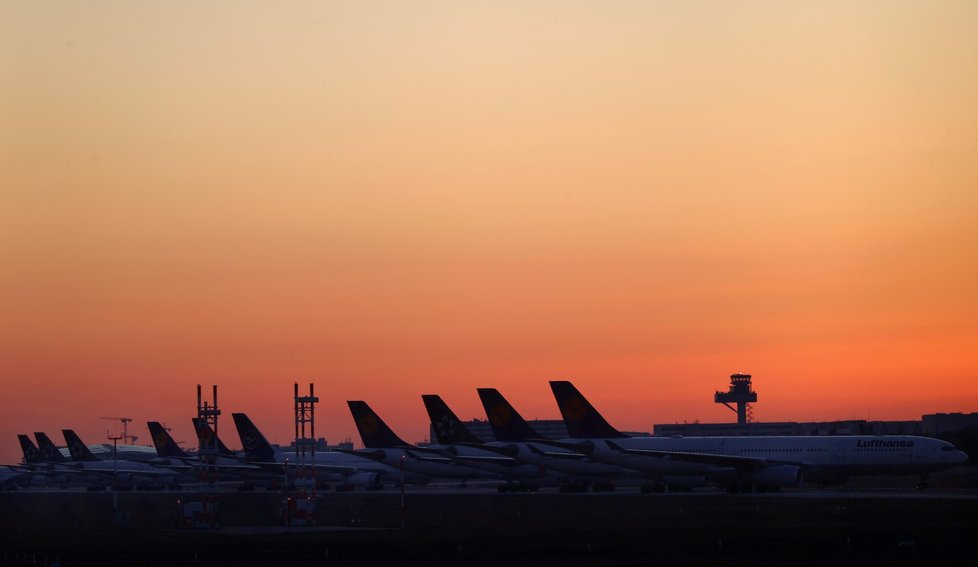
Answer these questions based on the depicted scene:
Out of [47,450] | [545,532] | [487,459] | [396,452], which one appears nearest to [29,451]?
[47,450]

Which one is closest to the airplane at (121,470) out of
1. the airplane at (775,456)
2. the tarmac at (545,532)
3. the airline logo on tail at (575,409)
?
the tarmac at (545,532)

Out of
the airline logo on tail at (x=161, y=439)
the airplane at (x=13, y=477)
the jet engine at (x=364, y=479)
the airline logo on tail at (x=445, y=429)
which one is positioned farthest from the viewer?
the airplane at (x=13, y=477)

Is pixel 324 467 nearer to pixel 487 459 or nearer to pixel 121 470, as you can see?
pixel 487 459

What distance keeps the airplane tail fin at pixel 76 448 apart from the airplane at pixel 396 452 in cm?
5131

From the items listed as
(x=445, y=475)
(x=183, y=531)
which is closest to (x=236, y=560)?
(x=183, y=531)

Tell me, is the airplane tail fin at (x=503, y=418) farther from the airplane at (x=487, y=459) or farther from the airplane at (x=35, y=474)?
the airplane at (x=35, y=474)

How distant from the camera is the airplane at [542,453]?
99375mm

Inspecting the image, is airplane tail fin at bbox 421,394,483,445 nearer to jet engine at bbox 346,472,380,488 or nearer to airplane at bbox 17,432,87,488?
jet engine at bbox 346,472,380,488

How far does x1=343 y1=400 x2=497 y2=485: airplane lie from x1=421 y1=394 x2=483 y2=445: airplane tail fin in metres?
1.93

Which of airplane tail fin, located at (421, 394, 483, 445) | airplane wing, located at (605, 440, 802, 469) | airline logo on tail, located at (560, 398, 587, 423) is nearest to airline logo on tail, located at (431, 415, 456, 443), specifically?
airplane tail fin, located at (421, 394, 483, 445)

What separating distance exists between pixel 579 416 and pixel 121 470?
6309 cm

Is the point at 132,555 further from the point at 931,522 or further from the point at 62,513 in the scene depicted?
the point at 62,513

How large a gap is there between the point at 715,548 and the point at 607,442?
52208 mm

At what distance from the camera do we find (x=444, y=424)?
11294cm
